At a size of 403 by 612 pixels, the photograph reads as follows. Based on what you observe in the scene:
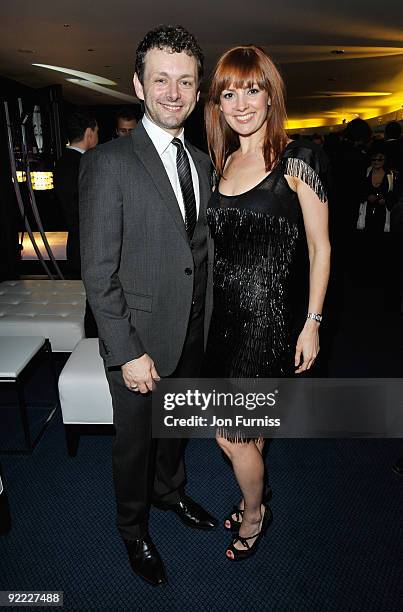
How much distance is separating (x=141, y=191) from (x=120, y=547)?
1461 millimetres

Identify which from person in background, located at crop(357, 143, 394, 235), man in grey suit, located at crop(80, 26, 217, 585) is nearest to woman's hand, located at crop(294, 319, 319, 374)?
man in grey suit, located at crop(80, 26, 217, 585)

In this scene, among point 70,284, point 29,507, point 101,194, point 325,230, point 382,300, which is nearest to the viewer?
point 101,194

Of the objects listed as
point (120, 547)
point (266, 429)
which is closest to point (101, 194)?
point (266, 429)

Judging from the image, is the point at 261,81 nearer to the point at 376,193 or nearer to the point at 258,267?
the point at 258,267

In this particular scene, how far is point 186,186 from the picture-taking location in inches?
63.2

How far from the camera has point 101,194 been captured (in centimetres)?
143

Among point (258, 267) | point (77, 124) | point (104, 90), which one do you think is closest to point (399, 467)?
point (258, 267)

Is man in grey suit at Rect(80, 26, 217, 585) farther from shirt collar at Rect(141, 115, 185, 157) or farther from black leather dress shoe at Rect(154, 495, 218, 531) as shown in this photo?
black leather dress shoe at Rect(154, 495, 218, 531)

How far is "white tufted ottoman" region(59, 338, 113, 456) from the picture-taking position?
7.75 ft

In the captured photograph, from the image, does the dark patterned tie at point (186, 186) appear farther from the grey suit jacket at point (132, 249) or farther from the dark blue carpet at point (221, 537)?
the dark blue carpet at point (221, 537)

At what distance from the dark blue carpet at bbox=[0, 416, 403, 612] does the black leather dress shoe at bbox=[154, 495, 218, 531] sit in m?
0.04

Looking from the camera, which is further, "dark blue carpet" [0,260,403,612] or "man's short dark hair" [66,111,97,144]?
"man's short dark hair" [66,111,97,144]

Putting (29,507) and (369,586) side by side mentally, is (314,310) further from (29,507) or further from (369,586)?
(29,507)

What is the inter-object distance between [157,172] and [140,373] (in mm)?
647
